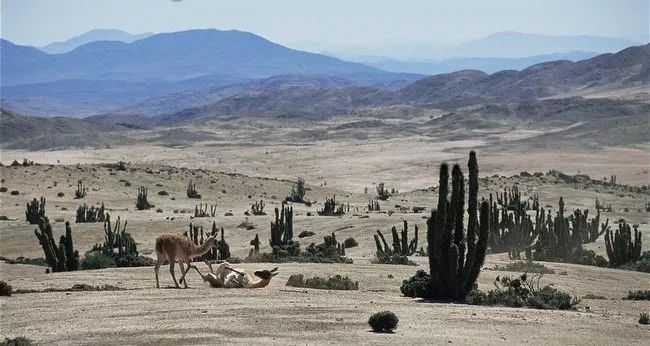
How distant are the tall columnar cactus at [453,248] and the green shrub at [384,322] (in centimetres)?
399

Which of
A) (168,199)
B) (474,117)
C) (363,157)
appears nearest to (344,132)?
(474,117)

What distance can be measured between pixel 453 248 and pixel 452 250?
5cm

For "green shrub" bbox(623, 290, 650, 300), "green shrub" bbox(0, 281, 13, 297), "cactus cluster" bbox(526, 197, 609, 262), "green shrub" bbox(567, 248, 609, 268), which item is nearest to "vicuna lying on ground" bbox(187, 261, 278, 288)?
"green shrub" bbox(0, 281, 13, 297)

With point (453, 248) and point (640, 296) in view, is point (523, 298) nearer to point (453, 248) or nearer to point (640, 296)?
point (453, 248)

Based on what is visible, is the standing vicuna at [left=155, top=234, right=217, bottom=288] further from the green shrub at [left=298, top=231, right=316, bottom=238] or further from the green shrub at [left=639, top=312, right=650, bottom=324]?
the green shrub at [left=298, top=231, right=316, bottom=238]

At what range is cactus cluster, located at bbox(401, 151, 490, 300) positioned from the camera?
17.3 meters

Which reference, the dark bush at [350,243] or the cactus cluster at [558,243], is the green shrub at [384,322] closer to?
the cactus cluster at [558,243]

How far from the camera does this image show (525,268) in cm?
2255

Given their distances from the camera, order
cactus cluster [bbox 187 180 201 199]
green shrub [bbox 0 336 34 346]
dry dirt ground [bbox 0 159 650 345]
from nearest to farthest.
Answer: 1. green shrub [bbox 0 336 34 346]
2. dry dirt ground [bbox 0 159 650 345]
3. cactus cluster [bbox 187 180 201 199]

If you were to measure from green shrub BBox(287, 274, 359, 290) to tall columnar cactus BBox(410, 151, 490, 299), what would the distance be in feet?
5.70

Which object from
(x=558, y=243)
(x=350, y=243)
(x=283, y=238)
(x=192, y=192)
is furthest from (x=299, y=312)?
(x=192, y=192)

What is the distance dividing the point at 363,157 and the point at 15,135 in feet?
252

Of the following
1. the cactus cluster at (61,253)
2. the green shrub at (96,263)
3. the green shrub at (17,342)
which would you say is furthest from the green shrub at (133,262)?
the green shrub at (17,342)

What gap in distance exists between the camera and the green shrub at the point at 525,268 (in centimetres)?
2192
